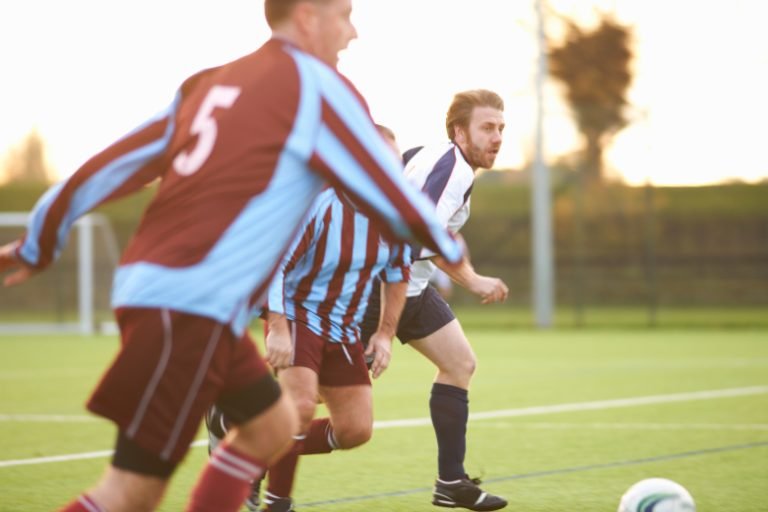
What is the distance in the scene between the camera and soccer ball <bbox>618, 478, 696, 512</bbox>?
507cm

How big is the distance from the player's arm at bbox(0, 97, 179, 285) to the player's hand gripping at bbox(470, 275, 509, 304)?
74.0 inches

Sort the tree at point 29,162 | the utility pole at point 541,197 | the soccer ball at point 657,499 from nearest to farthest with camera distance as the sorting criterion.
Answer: the soccer ball at point 657,499
the utility pole at point 541,197
the tree at point 29,162

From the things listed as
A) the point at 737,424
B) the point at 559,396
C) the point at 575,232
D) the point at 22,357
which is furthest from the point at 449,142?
the point at 575,232

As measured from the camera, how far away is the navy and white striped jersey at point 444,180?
588cm

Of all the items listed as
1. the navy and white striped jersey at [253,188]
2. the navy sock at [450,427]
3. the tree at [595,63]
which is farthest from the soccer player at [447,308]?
the tree at [595,63]

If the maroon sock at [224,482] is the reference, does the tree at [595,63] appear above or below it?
above

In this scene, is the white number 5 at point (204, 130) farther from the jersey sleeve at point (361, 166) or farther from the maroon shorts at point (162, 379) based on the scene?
the maroon shorts at point (162, 379)

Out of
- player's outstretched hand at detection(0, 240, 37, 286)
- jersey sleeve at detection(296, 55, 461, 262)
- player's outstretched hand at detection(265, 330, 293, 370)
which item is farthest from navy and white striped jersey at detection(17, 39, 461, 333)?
player's outstretched hand at detection(265, 330, 293, 370)

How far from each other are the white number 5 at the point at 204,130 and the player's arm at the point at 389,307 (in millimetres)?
2282

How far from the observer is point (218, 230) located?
3.42 meters

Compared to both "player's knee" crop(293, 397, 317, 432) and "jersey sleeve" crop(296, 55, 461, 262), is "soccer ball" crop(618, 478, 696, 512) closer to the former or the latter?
"player's knee" crop(293, 397, 317, 432)

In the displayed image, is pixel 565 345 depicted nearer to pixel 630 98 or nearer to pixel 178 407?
pixel 178 407

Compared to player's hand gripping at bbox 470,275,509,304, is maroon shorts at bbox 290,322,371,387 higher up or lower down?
lower down

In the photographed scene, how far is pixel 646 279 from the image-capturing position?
2566cm
